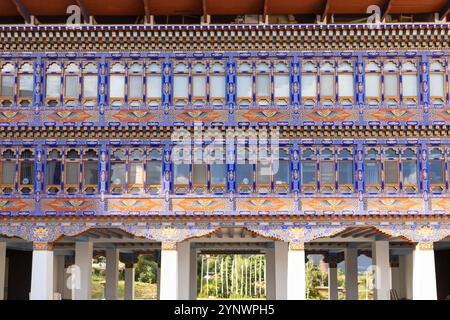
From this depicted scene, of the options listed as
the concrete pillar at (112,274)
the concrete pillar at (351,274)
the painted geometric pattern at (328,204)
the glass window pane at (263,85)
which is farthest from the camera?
the concrete pillar at (351,274)

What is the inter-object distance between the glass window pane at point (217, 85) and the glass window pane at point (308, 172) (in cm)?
410

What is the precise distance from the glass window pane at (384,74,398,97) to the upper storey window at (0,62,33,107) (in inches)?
522

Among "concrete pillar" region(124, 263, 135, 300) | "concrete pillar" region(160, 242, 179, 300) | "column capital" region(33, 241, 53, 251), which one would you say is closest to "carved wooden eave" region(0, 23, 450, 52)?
"column capital" region(33, 241, 53, 251)

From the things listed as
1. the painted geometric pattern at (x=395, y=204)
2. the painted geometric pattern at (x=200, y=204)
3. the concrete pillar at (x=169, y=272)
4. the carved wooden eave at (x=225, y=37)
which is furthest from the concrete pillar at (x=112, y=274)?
the painted geometric pattern at (x=395, y=204)

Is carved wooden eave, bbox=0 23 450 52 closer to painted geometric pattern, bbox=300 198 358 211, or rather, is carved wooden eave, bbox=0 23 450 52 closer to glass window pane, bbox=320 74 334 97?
glass window pane, bbox=320 74 334 97

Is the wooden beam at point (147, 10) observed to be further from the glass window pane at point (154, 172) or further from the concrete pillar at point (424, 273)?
the concrete pillar at point (424, 273)

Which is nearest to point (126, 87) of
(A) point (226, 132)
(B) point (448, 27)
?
(A) point (226, 132)

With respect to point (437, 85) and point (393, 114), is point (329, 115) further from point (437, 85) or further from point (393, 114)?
point (437, 85)

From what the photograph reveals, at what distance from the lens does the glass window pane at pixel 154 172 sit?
27.7 metres

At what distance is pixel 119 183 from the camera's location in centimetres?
2772

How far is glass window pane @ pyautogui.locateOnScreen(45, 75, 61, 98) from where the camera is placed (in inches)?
1109

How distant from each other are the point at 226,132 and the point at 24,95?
304 inches
